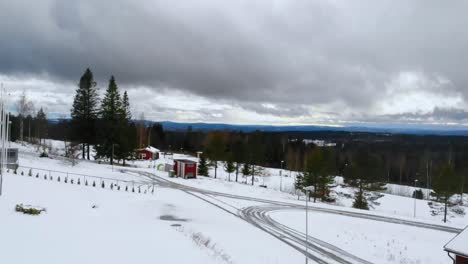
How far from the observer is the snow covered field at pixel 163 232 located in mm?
13664

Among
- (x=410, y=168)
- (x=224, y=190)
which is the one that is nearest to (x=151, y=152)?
(x=224, y=190)

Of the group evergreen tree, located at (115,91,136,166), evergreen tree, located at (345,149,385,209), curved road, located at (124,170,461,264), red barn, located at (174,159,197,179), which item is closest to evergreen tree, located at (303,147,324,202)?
evergreen tree, located at (345,149,385,209)

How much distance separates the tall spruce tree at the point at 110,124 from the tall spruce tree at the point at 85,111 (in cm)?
150

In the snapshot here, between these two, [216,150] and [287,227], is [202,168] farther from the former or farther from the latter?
[287,227]

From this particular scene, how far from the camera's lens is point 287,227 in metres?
27.7

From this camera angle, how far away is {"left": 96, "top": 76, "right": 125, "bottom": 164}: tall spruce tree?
57.9 m

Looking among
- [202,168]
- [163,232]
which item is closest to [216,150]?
[202,168]

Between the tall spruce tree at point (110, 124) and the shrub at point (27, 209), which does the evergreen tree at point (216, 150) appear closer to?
the tall spruce tree at point (110, 124)

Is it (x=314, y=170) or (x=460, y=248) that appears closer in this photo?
(x=460, y=248)

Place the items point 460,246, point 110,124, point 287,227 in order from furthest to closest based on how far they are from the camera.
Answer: point 110,124
point 287,227
point 460,246

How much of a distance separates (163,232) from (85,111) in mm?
44785

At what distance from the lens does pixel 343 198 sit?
61.8 metres

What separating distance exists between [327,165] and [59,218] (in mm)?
37354

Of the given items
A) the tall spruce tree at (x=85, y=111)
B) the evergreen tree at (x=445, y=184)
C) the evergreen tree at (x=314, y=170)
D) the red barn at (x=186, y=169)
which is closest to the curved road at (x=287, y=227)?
the red barn at (x=186, y=169)
